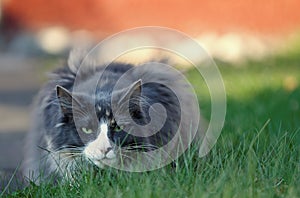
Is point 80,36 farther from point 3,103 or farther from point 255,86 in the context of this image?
point 255,86

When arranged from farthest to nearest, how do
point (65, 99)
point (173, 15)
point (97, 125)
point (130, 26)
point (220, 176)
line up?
1. point (130, 26)
2. point (173, 15)
3. point (65, 99)
4. point (97, 125)
5. point (220, 176)

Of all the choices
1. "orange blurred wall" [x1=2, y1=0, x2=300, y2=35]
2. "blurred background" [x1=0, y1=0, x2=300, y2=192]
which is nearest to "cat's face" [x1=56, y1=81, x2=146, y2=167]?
"blurred background" [x1=0, y1=0, x2=300, y2=192]

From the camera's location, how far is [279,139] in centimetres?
492

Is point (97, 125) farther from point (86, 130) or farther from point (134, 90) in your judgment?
point (134, 90)

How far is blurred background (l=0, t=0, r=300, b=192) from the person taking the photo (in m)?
12.4

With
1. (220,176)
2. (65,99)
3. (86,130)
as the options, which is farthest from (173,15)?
(220,176)

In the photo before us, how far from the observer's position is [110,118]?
476 cm

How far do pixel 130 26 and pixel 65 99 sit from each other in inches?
351

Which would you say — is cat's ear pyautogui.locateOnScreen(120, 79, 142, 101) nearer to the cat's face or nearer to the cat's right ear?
the cat's face

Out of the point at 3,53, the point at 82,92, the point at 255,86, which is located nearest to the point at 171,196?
the point at 82,92

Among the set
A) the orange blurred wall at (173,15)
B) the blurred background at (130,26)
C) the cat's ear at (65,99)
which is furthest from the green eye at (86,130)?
the orange blurred wall at (173,15)

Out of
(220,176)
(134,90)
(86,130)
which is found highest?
(134,90)

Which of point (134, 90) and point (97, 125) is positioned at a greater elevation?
point (134, 90)

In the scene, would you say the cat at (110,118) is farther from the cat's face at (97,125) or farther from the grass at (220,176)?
the grass at (220,176)
